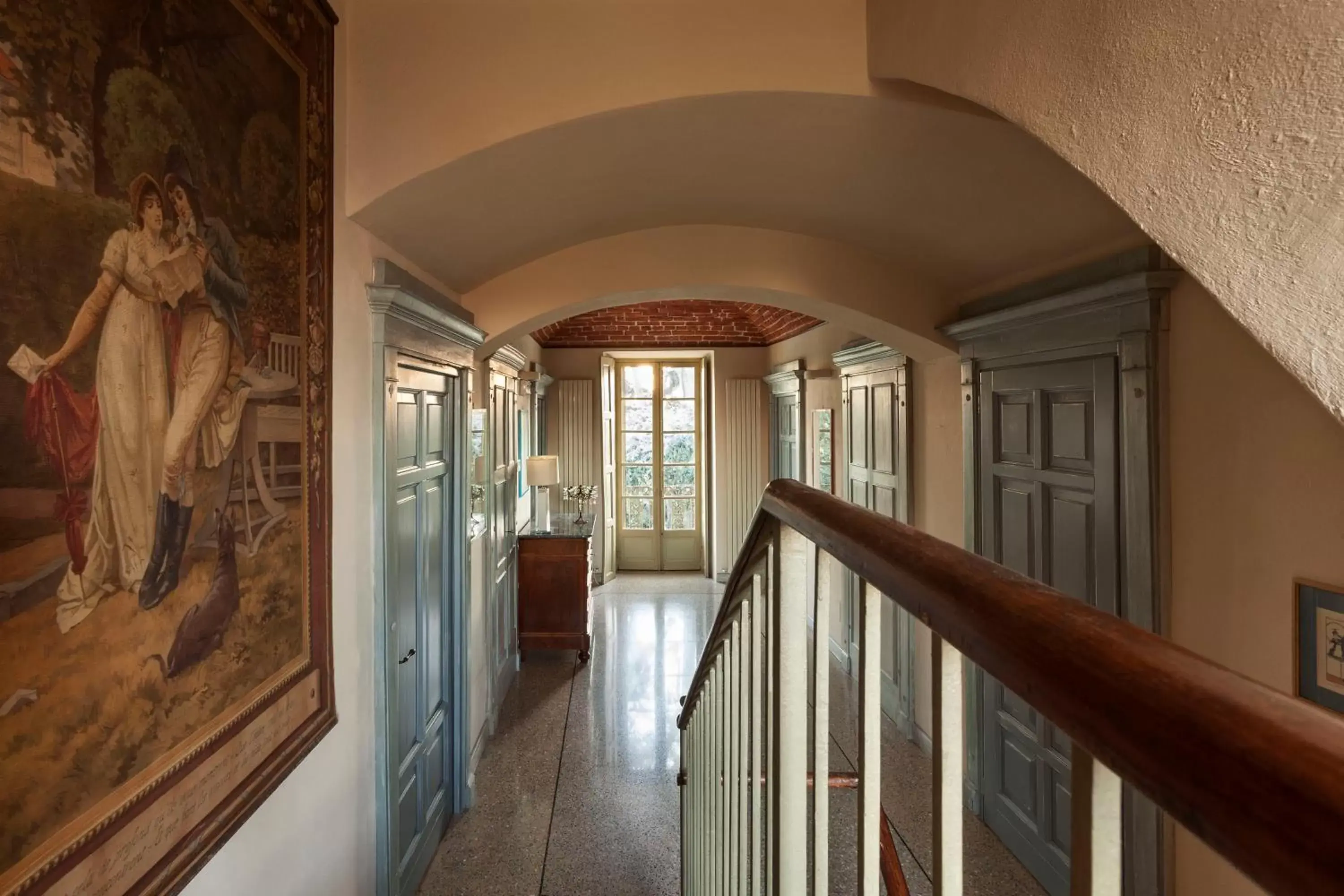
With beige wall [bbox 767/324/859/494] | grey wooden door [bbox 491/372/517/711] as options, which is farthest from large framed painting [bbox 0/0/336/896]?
beige wall [bbox 767/324/859/494]

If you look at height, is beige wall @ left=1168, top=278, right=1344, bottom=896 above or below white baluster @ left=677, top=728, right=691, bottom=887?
above

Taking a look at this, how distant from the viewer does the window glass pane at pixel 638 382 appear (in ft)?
23.2

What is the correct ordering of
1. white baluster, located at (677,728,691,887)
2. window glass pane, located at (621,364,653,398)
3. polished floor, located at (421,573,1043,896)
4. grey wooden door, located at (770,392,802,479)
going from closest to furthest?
white baluster, located at (677,728,691,887) < polished floor, located at (421,573,1043,896) < grey wooden door, located at (770,392,802,479) < window glass pane, located at (621,364,653,398)

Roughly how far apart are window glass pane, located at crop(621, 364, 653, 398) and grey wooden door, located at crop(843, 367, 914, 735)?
126 inches

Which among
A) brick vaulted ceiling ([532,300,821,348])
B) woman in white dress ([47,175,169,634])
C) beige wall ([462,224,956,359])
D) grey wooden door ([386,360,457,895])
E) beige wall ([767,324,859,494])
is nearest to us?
woman in white dress ([47,175,169,634])

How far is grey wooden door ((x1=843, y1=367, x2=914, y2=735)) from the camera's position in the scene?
137 inches

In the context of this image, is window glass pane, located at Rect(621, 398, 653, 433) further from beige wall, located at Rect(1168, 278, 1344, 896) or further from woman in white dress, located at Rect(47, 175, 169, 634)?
woman in white dress, located at Rect(47, 175, 169, 634)

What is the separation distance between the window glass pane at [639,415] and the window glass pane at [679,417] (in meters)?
0.15

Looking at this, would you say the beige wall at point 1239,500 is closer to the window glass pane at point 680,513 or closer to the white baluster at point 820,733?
the white baluster at point 820,733

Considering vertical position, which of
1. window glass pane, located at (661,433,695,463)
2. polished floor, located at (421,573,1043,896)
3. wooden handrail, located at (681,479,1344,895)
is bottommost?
polished floor, located at (421,573,1043,896)

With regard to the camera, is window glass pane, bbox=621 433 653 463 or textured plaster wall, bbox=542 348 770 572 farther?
window glass pane, bbox=621 433 653 463

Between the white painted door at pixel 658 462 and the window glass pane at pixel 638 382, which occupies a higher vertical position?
the window glass pane at pixel 638 382

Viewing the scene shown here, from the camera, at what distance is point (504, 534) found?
411 centimetres

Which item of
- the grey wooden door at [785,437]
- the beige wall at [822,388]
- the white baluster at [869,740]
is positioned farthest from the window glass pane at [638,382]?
the white baluster at [869,740]
